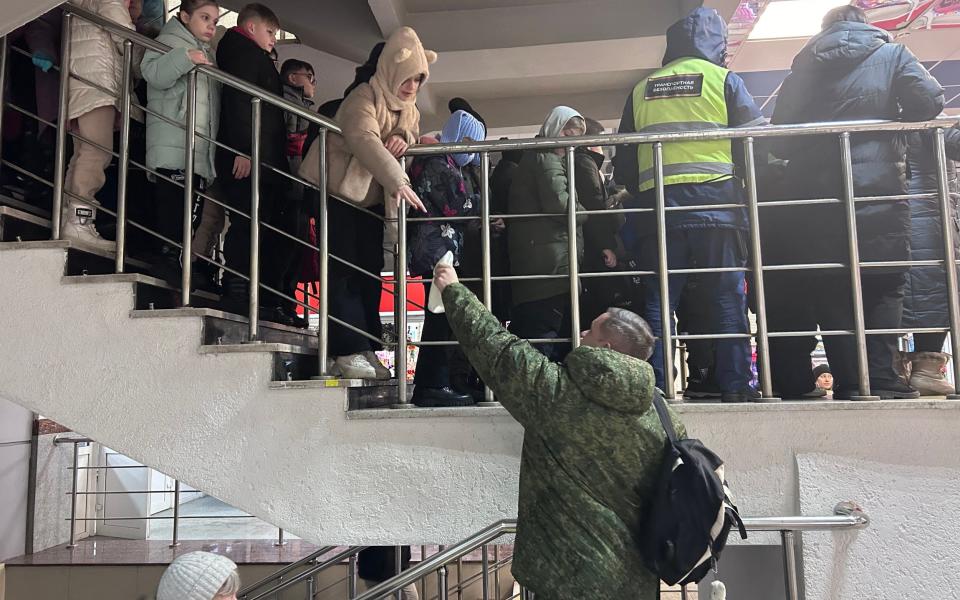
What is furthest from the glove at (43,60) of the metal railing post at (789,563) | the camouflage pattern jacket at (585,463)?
the metal railing post at (789,563)

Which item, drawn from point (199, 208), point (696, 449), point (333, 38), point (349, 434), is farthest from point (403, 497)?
point (333, 38)

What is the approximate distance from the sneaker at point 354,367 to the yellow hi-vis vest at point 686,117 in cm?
129

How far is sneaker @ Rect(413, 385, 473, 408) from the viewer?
94.3 inches

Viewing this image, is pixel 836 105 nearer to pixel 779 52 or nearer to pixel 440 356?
pixel 440 356

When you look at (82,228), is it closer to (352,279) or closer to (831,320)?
(352,279)

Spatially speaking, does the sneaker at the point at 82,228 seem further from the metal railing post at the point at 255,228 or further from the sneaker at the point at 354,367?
the sneaker at the point at 354,367

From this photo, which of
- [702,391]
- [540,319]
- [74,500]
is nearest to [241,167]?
[540,319]

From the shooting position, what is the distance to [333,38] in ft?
16.1

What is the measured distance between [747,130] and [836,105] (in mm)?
437

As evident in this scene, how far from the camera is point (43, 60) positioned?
2633mm

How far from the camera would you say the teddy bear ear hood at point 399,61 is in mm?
2512

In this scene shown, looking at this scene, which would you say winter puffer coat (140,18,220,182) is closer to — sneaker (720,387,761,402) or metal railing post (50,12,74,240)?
metal railing post (50,12,74,240)

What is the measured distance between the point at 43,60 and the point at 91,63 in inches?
8.8

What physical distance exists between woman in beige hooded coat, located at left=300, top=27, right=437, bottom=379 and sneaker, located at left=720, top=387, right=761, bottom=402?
1.27 metres
